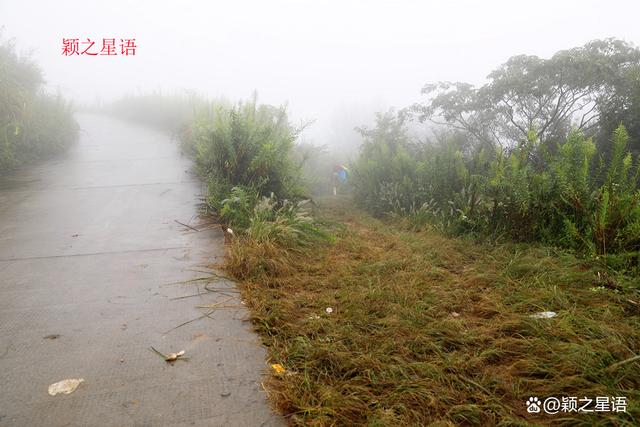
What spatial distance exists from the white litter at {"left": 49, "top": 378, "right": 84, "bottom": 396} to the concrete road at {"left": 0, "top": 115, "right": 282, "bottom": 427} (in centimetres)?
3

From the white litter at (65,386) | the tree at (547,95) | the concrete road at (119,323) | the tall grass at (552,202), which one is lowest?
the white litter at (65,386)

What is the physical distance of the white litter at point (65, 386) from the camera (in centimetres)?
188

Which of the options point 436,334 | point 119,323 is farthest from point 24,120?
point 436,334

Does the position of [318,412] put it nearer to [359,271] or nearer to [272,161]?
[359,271]

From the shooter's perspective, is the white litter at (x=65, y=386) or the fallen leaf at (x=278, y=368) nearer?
the white litter at (x=65, y=386)

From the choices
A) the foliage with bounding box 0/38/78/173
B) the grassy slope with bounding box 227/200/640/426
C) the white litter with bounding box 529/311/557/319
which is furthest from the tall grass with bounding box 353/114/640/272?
the foliage with bounding box 0/38/78/173

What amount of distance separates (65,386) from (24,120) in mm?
9111

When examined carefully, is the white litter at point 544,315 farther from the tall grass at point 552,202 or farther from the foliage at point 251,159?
the foliage at point 251,159

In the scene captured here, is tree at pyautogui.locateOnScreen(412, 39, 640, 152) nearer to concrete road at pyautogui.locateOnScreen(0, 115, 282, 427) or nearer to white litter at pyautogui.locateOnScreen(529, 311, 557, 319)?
white litter at pyautogui.locateOnScreen(529, 311, 557, 319)

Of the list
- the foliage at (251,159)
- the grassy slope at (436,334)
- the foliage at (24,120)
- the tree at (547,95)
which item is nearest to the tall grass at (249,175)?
the foliage at (251,159)

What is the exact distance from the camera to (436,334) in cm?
231

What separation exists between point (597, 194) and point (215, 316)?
129 inches

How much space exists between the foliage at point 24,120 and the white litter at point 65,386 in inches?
275

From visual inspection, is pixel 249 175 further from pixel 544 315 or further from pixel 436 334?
pixel 544 315
